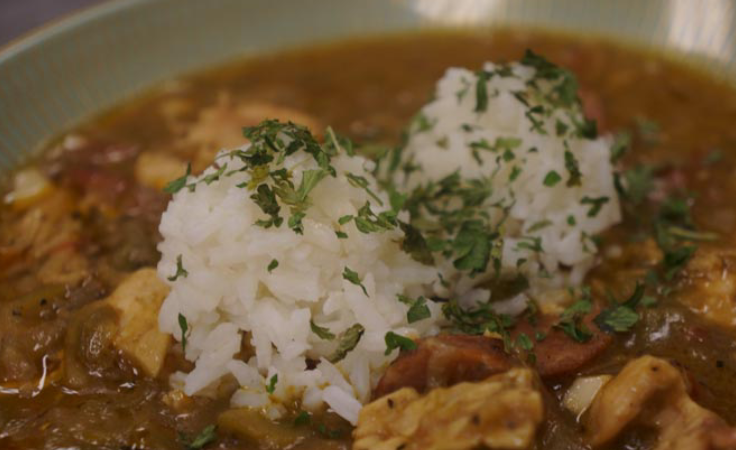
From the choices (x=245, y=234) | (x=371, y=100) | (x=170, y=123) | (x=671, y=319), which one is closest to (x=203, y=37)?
(x=170, y=123)

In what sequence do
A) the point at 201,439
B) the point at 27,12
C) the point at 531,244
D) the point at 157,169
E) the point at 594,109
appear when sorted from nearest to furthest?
the point at 201,439
the point at 531,244
the point at 157,169
the point at 594,109
the point at 27,12

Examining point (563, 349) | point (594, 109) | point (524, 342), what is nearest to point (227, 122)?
point (594, 109)

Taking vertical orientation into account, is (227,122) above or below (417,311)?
above

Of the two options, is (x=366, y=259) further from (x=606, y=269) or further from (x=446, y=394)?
(x=606, y=269)

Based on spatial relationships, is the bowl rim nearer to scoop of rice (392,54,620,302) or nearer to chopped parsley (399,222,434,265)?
scoop of rice (392,54,620,302)

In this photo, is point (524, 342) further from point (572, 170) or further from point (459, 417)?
point (572, 170)

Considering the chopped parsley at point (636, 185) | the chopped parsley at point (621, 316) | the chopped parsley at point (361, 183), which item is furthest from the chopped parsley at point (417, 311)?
the chopped parsley at point (636, 185)
